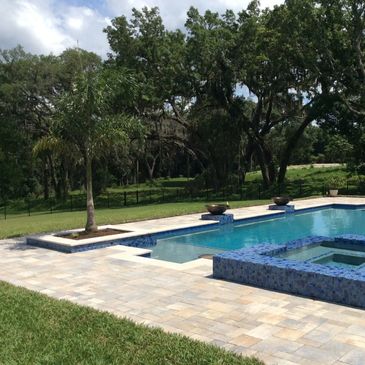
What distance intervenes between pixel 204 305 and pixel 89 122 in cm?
695

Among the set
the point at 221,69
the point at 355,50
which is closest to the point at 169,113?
the point at 221,69

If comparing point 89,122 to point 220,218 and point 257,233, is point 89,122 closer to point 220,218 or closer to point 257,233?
point 220,218

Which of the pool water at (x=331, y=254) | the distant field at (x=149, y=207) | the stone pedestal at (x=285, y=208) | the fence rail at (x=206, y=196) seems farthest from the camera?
the fence rail at (x=206, y=196)

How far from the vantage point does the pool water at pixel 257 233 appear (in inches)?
491

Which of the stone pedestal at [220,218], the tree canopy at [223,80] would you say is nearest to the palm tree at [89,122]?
the stone pedestal at [220,218]

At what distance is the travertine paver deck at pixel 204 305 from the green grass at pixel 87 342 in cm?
39

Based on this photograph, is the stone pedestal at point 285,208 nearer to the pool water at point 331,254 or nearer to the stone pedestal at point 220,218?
the stone pedestal at point 220,218

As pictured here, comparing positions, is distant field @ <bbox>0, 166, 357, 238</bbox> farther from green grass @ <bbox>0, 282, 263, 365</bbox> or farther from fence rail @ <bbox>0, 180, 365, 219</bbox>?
green grass @ <bbox>0, 282, 263, 365</bbox>

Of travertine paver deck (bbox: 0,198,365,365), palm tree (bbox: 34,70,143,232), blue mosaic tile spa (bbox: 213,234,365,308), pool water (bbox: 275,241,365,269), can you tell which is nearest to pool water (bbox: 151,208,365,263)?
pool water (bbox: 275,241,365,269)

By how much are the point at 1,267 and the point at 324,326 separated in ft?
21.6

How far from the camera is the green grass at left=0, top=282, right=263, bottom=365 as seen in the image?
15.0ft

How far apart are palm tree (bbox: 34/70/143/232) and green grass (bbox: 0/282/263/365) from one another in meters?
6.44

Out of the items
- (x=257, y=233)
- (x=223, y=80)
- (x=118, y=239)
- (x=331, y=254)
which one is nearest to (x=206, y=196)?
(x=223, y=80)

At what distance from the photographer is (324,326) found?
556 cm
